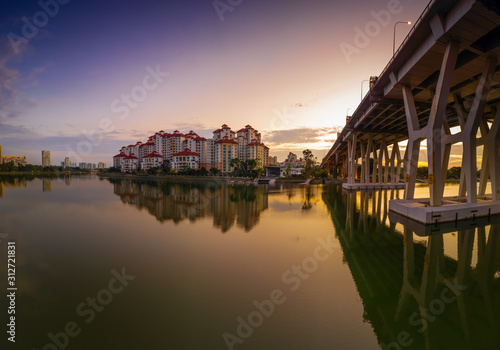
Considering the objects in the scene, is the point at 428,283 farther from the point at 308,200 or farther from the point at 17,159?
the point at 17,159

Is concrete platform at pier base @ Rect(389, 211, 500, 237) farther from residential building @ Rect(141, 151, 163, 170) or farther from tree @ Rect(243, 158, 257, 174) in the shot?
residential building @ Rect(141, 151, 163, 170)

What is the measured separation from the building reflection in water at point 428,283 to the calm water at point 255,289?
1.6 inches

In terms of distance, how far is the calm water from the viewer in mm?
4891

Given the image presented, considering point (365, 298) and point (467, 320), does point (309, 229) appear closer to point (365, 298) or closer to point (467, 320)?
point (365, 298)

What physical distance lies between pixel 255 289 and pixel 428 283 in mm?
5554

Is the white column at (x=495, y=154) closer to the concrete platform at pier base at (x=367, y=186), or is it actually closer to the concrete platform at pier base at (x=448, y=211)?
the concrete platform at pier base at (x=448, y=211)

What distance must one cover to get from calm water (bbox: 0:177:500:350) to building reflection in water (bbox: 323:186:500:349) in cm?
4

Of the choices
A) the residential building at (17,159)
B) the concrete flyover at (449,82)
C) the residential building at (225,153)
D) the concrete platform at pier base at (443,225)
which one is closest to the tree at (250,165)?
the residential building at (225,153)

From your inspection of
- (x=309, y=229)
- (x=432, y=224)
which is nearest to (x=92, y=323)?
(x=309, y=229)

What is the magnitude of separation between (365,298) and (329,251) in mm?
4025

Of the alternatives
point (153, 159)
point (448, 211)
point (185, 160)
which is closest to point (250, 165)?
point (185, 160)

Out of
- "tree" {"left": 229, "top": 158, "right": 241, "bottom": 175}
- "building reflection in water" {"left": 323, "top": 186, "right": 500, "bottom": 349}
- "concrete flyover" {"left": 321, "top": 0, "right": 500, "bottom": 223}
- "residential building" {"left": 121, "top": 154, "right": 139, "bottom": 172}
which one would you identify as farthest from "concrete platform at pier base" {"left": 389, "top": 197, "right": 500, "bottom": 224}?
"residential building" {"left": 121, "top": 154, "right": 139, "bottom": 172}

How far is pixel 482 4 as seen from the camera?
1099cm

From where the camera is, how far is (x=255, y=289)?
22.6 feet
